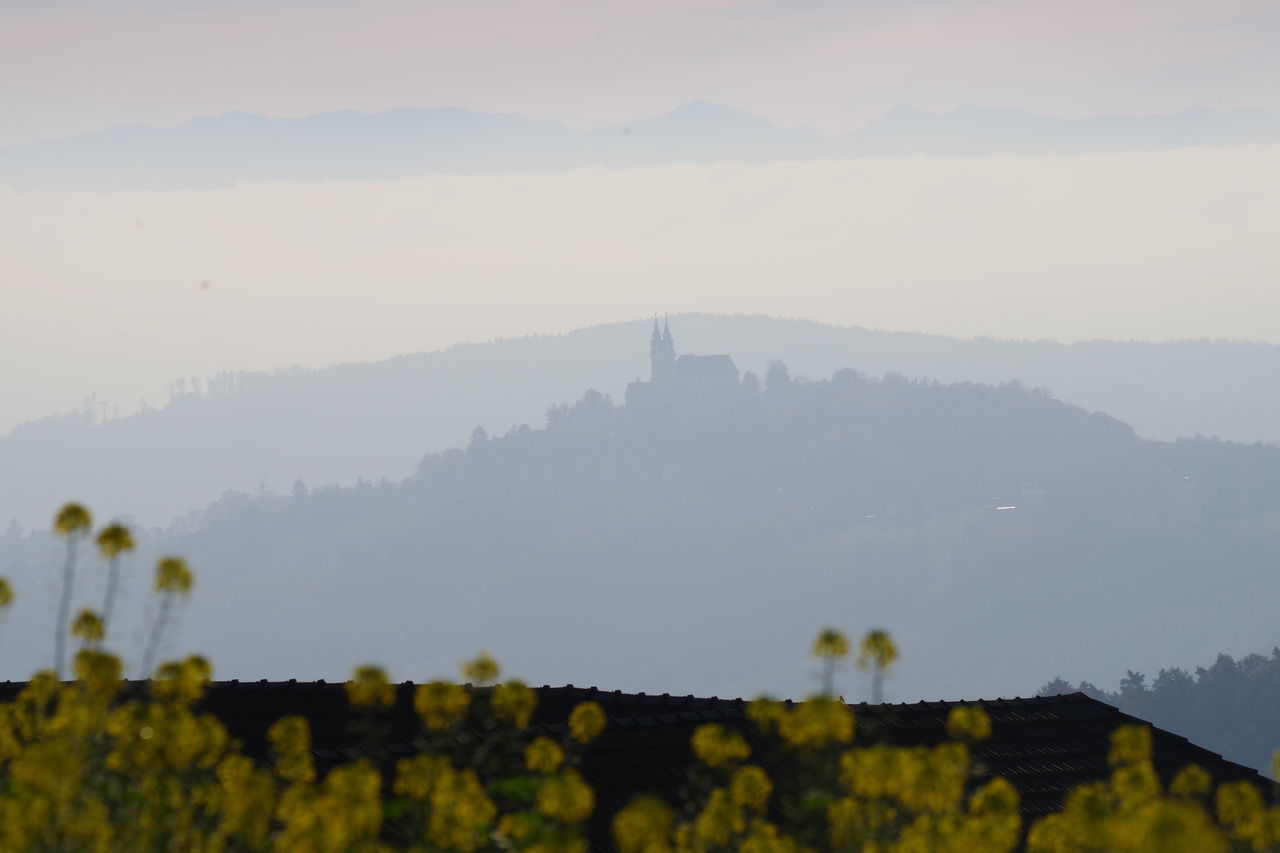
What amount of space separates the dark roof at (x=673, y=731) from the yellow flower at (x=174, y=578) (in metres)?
9.59

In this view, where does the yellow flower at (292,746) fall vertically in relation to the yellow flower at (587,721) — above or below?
below

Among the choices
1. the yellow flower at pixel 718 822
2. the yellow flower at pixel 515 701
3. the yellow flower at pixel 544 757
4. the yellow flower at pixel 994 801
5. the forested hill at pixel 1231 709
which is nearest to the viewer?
the yellow flower at pixel 718 822

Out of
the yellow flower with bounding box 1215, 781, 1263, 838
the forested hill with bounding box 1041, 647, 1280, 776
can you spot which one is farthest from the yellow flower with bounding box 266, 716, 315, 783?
the forested hill with bounding box 1041, 647, 1280, 776

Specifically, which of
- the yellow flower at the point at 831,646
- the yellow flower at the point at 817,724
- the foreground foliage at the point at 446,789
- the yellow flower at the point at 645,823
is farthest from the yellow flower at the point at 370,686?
the yellow flower at the point at 831,646

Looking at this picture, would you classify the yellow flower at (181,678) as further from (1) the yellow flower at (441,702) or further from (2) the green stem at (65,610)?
(1) the yellow flower at (441,702)

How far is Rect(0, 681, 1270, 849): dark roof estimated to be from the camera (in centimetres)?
1953

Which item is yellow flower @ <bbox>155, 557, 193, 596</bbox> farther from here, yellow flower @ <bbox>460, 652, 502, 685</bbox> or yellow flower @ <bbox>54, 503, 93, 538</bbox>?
yellow flower @ <bbox>460, 652, 502, 685</bbox>

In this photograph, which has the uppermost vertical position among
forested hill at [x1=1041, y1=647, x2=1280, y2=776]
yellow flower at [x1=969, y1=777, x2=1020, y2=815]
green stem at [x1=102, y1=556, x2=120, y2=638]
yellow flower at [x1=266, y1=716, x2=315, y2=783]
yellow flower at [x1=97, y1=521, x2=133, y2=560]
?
forested hill at [x1=1041, y1=647, x2=1280, y2=776]

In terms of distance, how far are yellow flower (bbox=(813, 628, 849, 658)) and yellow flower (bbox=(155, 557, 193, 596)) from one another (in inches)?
120

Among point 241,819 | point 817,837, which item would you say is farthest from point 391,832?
point 241,819

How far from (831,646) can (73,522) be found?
3819 mm

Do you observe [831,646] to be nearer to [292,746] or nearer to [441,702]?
[441,702]

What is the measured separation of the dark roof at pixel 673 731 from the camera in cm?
1953

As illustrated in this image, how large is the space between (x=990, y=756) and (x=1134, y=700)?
171 m
